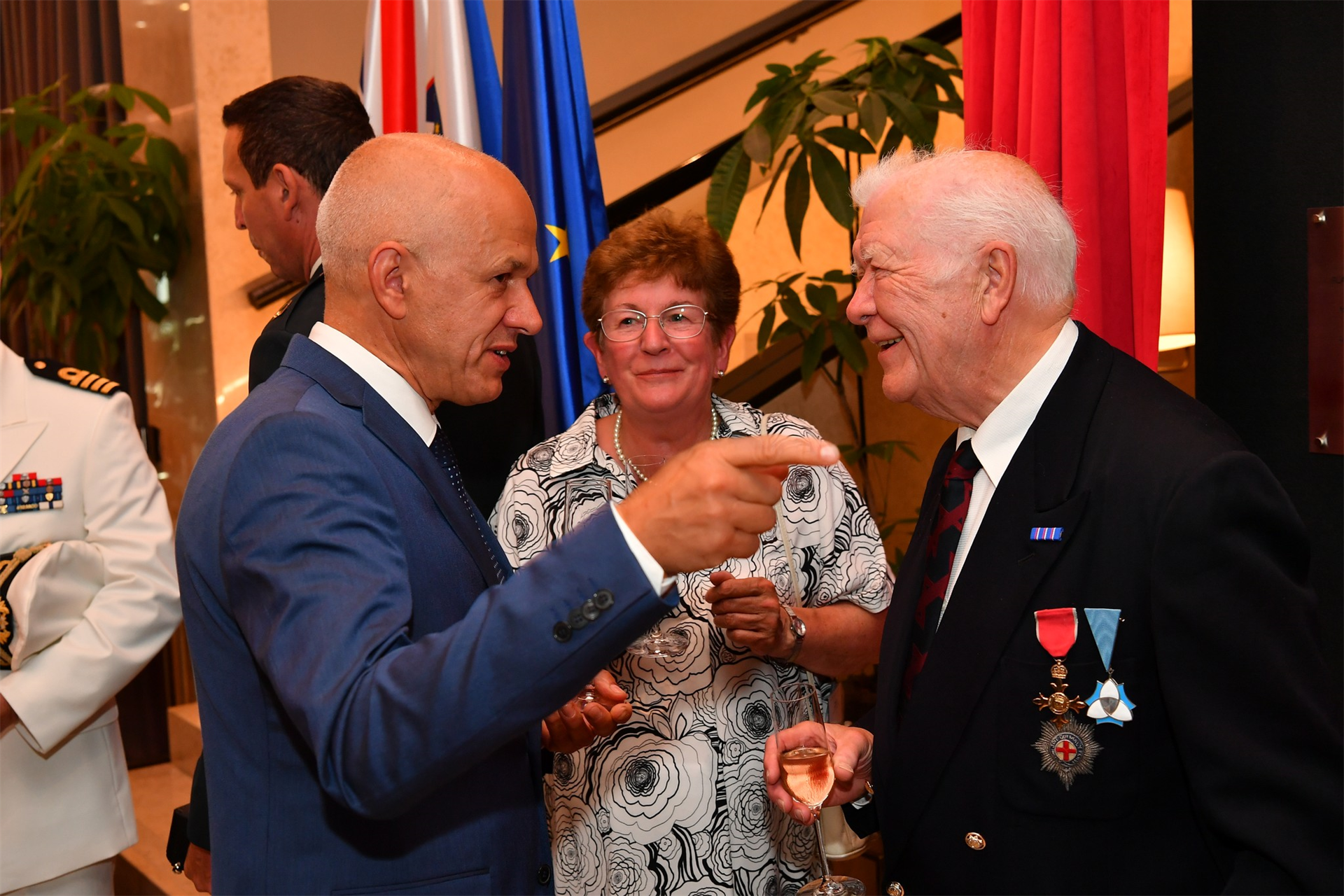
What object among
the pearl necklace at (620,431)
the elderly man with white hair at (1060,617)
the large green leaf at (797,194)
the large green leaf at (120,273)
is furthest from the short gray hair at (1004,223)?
the large green leaf at (120,273)

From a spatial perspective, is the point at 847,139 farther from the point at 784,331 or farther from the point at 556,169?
the point at 556,169

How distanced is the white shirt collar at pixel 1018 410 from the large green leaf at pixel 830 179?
5.05 feet

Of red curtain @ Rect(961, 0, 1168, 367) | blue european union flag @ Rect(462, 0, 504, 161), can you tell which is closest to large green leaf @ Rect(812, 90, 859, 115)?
red curtain @ Rect(961, 0, 1168, 367)

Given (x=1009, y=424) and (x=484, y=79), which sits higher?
(x=484, y=79)

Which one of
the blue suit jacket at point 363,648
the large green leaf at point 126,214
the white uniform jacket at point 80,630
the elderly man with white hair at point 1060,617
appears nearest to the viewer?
the blue suit jacket at point 363,648

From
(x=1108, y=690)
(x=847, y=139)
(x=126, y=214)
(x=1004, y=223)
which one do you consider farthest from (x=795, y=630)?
(x=126, y=214)

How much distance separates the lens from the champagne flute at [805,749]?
1.41 m

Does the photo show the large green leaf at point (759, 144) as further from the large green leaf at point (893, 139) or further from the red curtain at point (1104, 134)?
the red curtain at point (1104, 134)

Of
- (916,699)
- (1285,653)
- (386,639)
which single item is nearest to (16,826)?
(386,639)

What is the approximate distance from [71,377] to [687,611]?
61.6 inches

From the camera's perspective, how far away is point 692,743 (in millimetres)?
1982

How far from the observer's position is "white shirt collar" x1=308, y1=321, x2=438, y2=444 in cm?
140

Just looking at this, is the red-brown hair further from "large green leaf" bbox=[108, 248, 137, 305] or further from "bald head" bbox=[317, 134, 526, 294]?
"large green leaf" bbox=[108, 248, 137, 305]

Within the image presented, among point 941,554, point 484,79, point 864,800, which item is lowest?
point 864,800
